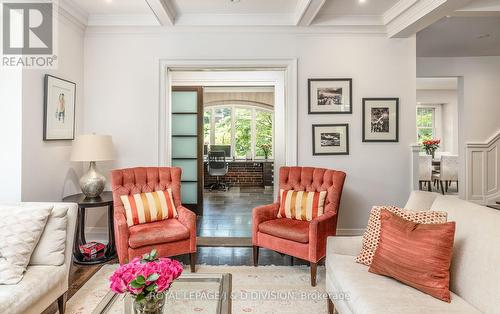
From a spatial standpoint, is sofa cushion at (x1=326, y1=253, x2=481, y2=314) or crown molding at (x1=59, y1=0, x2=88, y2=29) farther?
crown molding at (x1=59, y1=0, x2=88, y2=29)

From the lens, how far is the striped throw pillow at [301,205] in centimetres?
289

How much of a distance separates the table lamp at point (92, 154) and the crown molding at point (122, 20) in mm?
1404

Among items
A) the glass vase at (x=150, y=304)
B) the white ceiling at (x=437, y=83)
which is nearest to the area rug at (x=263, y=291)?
the glass vase at (x=150, y=304)

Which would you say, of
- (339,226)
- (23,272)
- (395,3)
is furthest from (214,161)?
(23,272)

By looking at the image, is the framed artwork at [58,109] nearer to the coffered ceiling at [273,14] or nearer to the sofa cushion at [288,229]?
the coffered ceiling at [273,14]

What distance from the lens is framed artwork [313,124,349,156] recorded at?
3.59 metres

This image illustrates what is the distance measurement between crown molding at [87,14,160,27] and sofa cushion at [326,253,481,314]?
332 centimetres

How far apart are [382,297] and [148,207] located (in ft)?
7.13

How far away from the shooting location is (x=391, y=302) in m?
1.41

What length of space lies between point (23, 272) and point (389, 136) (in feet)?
12.2

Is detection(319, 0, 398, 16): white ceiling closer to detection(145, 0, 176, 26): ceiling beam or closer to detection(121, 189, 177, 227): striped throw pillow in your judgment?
detection(145, 0, 176, 26): ceiling beam

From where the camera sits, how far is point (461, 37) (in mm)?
4266

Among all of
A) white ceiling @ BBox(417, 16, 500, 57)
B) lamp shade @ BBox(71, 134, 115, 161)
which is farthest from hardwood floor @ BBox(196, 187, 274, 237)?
white ceiling @ BBox(417, 16, 500, 57)

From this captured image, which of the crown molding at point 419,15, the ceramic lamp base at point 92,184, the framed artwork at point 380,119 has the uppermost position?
the crown molding at point 419,15
